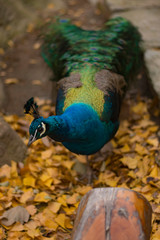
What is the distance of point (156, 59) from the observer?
385cm

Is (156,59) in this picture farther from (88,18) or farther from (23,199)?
(88,18)

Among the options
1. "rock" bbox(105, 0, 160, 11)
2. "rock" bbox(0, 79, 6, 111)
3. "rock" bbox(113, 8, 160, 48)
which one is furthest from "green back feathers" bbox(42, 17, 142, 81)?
"rock" bbox(105, 0, 160, 11)

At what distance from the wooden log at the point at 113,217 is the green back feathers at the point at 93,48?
158cm

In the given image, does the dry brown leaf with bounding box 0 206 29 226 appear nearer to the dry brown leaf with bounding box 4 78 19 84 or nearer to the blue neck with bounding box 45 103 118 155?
the blue neck with bounding box 45 103 118 155

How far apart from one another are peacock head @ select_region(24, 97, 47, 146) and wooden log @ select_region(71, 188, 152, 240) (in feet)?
1.65

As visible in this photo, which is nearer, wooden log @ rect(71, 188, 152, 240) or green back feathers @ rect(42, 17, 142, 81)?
wooden log @ rect(71, 188, 152, 240)

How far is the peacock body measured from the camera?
2362 mm

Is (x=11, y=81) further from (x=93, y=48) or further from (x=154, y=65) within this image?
(x=154, y=65)

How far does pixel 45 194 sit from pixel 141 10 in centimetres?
365

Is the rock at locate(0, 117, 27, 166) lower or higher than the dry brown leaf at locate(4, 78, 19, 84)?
lower

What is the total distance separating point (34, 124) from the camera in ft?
6.40

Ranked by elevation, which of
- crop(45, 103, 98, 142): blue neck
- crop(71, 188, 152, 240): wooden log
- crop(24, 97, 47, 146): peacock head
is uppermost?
crop(24, 97, 47, 146): peacock head

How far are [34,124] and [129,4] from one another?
4.15 meters

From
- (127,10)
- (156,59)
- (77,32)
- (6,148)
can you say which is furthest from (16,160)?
(127,10)
